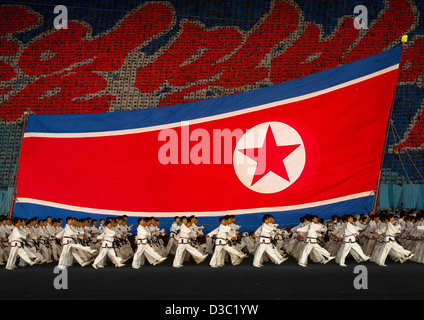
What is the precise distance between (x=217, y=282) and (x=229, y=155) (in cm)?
380

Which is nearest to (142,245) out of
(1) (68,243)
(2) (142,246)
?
(2) (142,246)

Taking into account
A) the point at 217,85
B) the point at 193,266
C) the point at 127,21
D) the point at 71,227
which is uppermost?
the point at 127,21

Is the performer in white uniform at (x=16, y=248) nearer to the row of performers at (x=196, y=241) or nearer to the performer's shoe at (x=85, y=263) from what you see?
the row of performers at (x=196, y=241)

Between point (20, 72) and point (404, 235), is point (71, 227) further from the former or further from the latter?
point (20, 72)

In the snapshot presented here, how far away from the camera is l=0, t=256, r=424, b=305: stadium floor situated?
29.9 feet

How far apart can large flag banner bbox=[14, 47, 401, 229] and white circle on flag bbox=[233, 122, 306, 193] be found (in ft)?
0.08

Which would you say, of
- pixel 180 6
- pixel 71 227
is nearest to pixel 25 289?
pixel 71 227

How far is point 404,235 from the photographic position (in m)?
14.4

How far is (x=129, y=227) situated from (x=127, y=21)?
14869 millimetres

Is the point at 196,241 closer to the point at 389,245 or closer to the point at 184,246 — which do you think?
the point at 184,246

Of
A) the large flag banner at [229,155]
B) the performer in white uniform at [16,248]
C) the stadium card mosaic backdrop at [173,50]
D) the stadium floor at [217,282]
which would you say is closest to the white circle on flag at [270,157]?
the large flag banner at [229,155]

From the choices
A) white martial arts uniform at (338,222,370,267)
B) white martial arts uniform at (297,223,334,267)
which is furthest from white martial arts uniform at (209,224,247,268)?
white martial arts uniform at (338,222,370,267)

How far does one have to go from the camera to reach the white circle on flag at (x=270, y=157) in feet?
42.8

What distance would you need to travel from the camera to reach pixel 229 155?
13.5m
